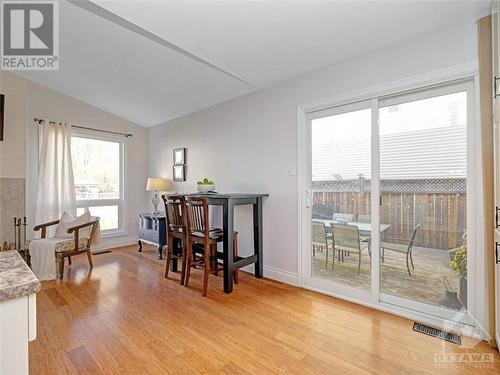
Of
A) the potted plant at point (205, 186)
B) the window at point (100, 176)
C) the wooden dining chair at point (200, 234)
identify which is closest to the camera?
the wooden dining chair at point (200, 234)

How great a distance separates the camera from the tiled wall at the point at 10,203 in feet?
11.3

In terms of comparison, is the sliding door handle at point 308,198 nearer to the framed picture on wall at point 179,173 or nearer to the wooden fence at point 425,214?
the wooden fence at point 425,214

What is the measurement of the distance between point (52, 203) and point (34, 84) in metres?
1.87

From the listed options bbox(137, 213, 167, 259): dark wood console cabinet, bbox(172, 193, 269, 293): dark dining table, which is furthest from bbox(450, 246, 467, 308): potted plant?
bbox(137, 213, 167, 259): dark wood console cabinet

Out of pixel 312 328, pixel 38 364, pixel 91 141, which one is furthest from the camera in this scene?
pixel 91 141

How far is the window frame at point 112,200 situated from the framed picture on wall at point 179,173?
46.0 inches

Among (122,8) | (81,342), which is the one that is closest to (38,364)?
(81,342)

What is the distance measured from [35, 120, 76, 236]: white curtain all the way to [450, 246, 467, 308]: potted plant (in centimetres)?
499

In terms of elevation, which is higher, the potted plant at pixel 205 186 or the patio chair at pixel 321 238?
the potted plant at pixel 205 186

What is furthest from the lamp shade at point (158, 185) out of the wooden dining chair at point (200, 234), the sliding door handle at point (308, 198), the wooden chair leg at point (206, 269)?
the sliding door handle at point (308, 198)

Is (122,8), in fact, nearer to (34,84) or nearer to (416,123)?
(416,123)

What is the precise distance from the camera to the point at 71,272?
3340 mm

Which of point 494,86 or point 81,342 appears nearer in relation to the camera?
point 494,86

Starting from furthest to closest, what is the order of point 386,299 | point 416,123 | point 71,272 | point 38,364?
1. point 71,272
2. point 386,299
3. point 416,123
4. point 38,364
